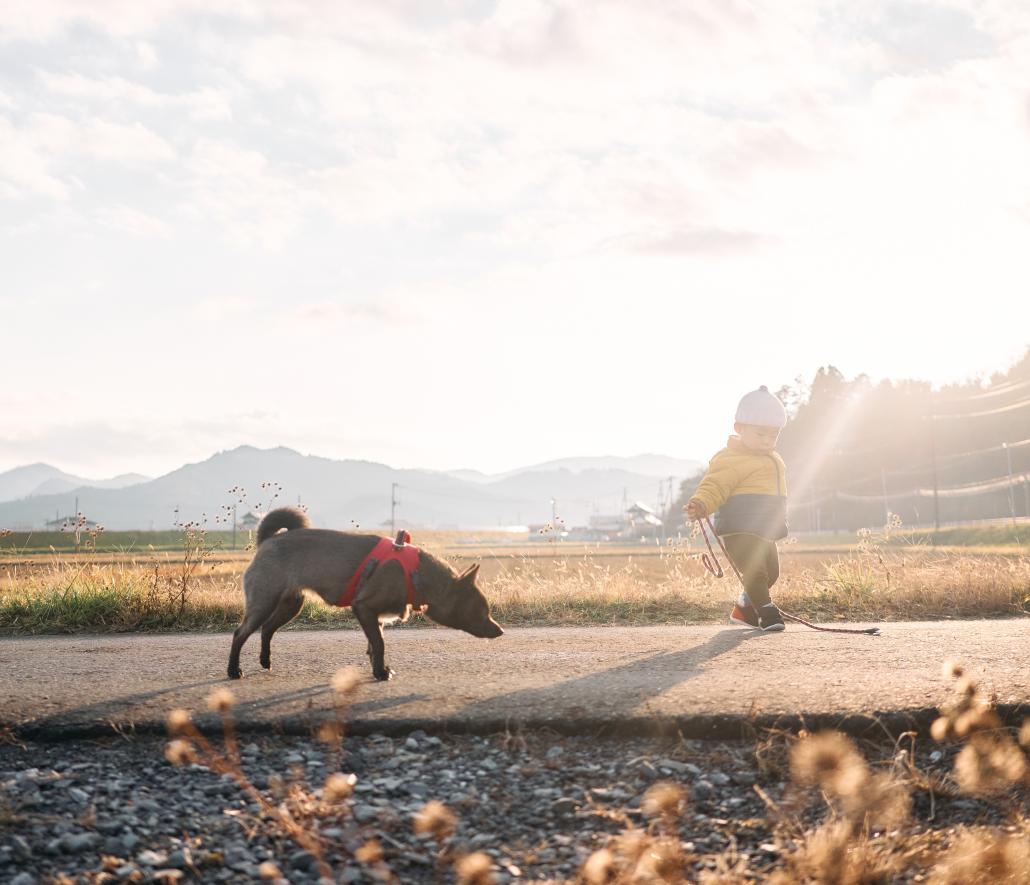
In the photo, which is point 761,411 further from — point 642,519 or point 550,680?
point 642,519

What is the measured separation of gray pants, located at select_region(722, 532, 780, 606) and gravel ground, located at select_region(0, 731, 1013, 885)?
10.3ft

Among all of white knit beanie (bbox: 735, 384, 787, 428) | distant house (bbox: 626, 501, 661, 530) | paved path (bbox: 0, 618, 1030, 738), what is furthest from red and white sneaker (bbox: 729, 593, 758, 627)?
distant house (bbox: 626, 501, 661, 530)

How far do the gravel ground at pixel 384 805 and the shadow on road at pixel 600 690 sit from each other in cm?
22

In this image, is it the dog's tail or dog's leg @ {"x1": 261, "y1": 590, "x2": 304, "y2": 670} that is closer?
dog's leg @ {"x1": 261, "y1": 590, "x2": 304, "y2": 670}

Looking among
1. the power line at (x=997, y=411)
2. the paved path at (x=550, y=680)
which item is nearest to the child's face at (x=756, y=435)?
the paved path at (x=550, y=680)

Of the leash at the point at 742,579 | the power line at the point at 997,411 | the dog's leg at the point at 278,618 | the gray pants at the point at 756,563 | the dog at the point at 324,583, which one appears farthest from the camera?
the power line at the point at 997,411

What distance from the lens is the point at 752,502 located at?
682cm

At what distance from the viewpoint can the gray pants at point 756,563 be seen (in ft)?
22.2

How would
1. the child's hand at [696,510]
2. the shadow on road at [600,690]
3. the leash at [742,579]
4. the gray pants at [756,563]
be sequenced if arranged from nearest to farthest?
1. the shadow on road at [600,690]
2. the leash at [742,579]
3. the child's hand at [696,510]
4. the gray pants at [756,563]

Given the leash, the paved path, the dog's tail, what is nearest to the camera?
the paved path

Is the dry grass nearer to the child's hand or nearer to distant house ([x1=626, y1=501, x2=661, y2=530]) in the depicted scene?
the child's hand

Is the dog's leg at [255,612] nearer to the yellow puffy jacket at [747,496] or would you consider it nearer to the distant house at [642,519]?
the yellow puffy jacket at [747,496]

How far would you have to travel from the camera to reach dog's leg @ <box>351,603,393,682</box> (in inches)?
189

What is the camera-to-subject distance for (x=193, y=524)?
893 centimetres
